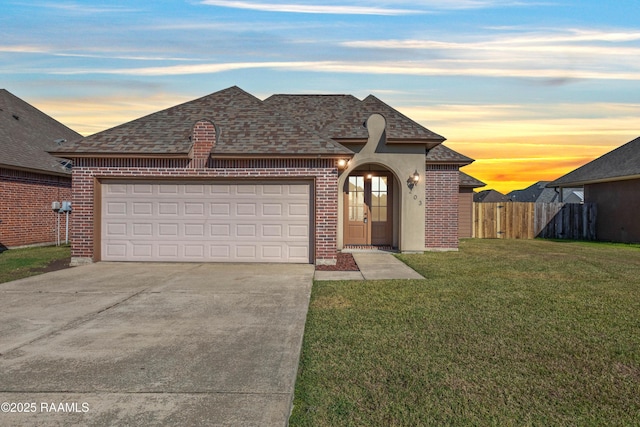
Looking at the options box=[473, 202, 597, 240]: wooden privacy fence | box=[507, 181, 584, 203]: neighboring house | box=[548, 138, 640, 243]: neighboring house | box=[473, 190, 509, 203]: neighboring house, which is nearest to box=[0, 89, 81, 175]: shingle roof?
box=[473, 202, 597, 240]: wooden privacy fence

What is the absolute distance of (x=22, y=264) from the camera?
11.9 m

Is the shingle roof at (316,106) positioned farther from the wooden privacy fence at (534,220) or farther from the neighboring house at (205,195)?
the wooden privacy fence at (534,220)

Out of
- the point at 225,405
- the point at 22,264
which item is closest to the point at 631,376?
the point at 225,405

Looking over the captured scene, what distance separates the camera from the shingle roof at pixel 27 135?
16266 mm

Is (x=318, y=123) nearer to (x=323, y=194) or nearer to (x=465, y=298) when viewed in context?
(x=323, y=194)

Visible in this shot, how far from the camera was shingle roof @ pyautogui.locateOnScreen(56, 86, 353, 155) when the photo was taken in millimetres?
11805

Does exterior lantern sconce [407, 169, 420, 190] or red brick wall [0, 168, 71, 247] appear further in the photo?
red brick wall [0, 168, 71, 247]

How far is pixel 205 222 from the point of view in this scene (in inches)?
476

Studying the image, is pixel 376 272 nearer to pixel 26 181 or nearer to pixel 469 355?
pixel 469 355

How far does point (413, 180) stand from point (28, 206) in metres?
14.3

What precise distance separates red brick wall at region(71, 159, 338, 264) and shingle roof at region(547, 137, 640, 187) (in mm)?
15858

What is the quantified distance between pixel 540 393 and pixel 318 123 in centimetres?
1277

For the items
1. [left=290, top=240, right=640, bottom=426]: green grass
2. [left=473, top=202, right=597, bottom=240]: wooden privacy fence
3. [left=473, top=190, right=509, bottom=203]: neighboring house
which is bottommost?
[left=290, top=240, right=640, bottom=426]: green grass

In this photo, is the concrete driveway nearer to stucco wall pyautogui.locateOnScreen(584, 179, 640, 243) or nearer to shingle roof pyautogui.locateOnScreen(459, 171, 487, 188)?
shingle roof pyautogui.locateOnScreen(459, 171, 487, 188)
